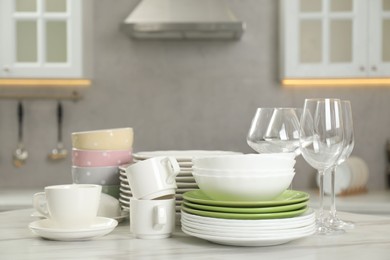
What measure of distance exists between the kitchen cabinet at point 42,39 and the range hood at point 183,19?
11.3 inches

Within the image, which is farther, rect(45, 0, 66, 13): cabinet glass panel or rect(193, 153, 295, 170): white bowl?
rect(45, 0, 66, 13): cabinet glass panel

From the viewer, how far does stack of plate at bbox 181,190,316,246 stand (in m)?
1.28

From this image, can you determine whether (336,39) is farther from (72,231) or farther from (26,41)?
(72,231)

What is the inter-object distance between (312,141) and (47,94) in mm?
2613

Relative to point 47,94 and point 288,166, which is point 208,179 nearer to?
point 288,166

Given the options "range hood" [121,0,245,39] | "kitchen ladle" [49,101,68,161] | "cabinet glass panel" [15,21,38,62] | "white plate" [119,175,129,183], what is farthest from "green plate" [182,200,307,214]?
"kitchen ladle" [49,101,68,161]

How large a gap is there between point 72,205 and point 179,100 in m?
2.47

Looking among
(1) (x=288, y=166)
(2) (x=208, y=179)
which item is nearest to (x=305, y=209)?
(1) (x=288, y=166)

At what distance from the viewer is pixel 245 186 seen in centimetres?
132

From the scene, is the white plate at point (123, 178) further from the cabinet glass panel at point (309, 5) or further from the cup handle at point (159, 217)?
the cabinet glass panel at point (309, 5)

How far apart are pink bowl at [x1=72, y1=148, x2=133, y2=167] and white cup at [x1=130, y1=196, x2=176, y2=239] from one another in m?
0.32

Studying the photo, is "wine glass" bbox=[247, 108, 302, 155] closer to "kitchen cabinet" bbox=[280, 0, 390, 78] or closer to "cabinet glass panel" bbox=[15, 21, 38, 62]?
"kitchen cabinet" bbox=[280, 0, 390, 78]

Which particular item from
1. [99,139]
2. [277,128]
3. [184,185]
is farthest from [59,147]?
[277,128]

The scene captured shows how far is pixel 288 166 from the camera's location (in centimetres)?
135
